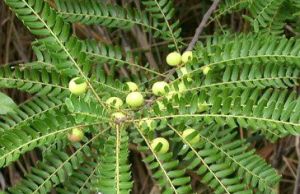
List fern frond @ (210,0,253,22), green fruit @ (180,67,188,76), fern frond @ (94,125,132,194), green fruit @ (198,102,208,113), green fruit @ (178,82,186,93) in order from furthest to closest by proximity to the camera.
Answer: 1. fern frond @ (210,0,253,22)
2. green fruit @ (180,67,188,76)
3. green fruit @ (178,82,186,93)
4. green fruit @ (198,102,208,113)
5. fern frond @ (94,125,132,194)

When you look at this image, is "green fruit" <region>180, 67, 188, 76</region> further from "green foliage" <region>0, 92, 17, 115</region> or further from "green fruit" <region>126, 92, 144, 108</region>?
"green foliage" <region>0, 92, 17, 115</region>

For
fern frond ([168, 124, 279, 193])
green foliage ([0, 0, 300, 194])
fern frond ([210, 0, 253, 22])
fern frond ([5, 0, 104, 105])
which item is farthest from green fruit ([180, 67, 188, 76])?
fern frond ([210, 0, 253, 22])

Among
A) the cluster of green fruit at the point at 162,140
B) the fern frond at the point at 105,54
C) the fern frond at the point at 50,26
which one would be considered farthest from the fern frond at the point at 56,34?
the fern frond at the point at 105,54

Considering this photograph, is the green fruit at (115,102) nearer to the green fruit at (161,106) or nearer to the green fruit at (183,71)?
the green fruit at (161,106)

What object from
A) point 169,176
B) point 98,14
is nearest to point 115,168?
point 169,176

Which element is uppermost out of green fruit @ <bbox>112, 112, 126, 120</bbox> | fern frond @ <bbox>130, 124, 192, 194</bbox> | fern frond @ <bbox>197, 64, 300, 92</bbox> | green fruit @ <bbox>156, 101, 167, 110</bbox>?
fern frond @ <bbox>197, 64, 300, 92</bbox>

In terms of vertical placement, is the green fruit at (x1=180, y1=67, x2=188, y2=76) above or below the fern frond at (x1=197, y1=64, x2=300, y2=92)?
above

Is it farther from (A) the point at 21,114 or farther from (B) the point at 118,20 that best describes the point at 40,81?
(B) the point at 118,20
